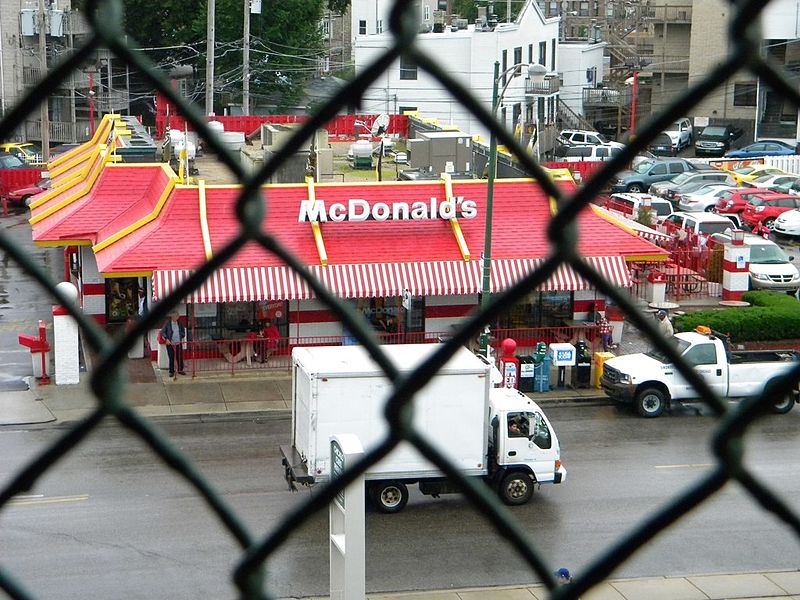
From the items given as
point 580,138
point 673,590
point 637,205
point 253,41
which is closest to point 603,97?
point 580,138

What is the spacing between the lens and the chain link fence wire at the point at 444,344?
149cm

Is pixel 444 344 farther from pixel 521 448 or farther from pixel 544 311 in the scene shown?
pixel 544 311

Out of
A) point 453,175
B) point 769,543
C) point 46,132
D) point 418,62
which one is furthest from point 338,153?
point 418,62

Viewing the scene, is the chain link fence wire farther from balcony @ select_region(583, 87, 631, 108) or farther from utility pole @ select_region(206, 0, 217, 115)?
balcony @ select_region(583, 87, 631, 108)

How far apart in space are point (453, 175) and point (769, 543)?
1516 cm

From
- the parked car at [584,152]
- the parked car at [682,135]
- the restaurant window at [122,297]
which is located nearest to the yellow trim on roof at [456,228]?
the restaurant window at [122,297]

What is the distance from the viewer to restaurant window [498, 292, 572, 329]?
28.0m

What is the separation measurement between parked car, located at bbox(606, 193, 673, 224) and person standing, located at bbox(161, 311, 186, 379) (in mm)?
19281

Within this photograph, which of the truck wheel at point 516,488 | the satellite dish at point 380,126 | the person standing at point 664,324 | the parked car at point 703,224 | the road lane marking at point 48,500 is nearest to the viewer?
the road lane marking at point 48,500

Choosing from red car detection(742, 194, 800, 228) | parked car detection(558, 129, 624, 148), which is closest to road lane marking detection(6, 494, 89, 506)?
red car detection(742, 194, 800, 228)

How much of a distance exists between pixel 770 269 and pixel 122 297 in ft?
55.1

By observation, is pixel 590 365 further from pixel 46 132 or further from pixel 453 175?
pixel 46 132

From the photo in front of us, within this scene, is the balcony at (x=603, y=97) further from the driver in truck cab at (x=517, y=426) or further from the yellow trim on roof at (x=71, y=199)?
the driver in truck cab at (x=517, y=426)

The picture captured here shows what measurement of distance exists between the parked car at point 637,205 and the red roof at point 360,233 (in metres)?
13.6
